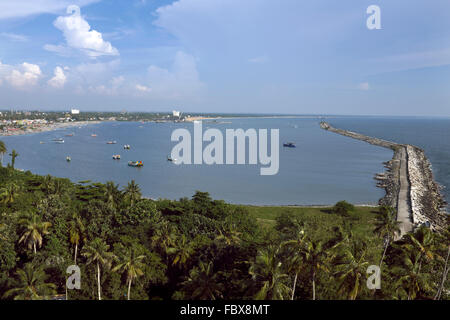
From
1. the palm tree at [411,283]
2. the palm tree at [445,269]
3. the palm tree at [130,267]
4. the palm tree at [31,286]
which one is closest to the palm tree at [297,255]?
the palm tree at [411,283]

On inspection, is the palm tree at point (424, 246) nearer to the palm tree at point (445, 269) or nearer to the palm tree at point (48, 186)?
the palm tree at point (445, 269)

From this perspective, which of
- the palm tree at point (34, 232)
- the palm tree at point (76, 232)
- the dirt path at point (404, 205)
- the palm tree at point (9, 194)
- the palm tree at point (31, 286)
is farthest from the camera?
the dirt path at point (404, 205)

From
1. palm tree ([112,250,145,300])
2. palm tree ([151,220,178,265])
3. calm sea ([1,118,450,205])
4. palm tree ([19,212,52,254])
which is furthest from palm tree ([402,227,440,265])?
calm sea ([1,118,450,205])

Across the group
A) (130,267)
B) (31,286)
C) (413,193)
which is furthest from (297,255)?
(413,193)

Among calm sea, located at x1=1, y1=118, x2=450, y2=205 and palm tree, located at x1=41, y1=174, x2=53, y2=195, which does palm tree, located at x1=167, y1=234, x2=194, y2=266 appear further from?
calm sea, located at x1=1, y1=118, x2=450, y2=205

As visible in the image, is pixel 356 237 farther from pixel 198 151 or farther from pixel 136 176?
pixel 198 151
